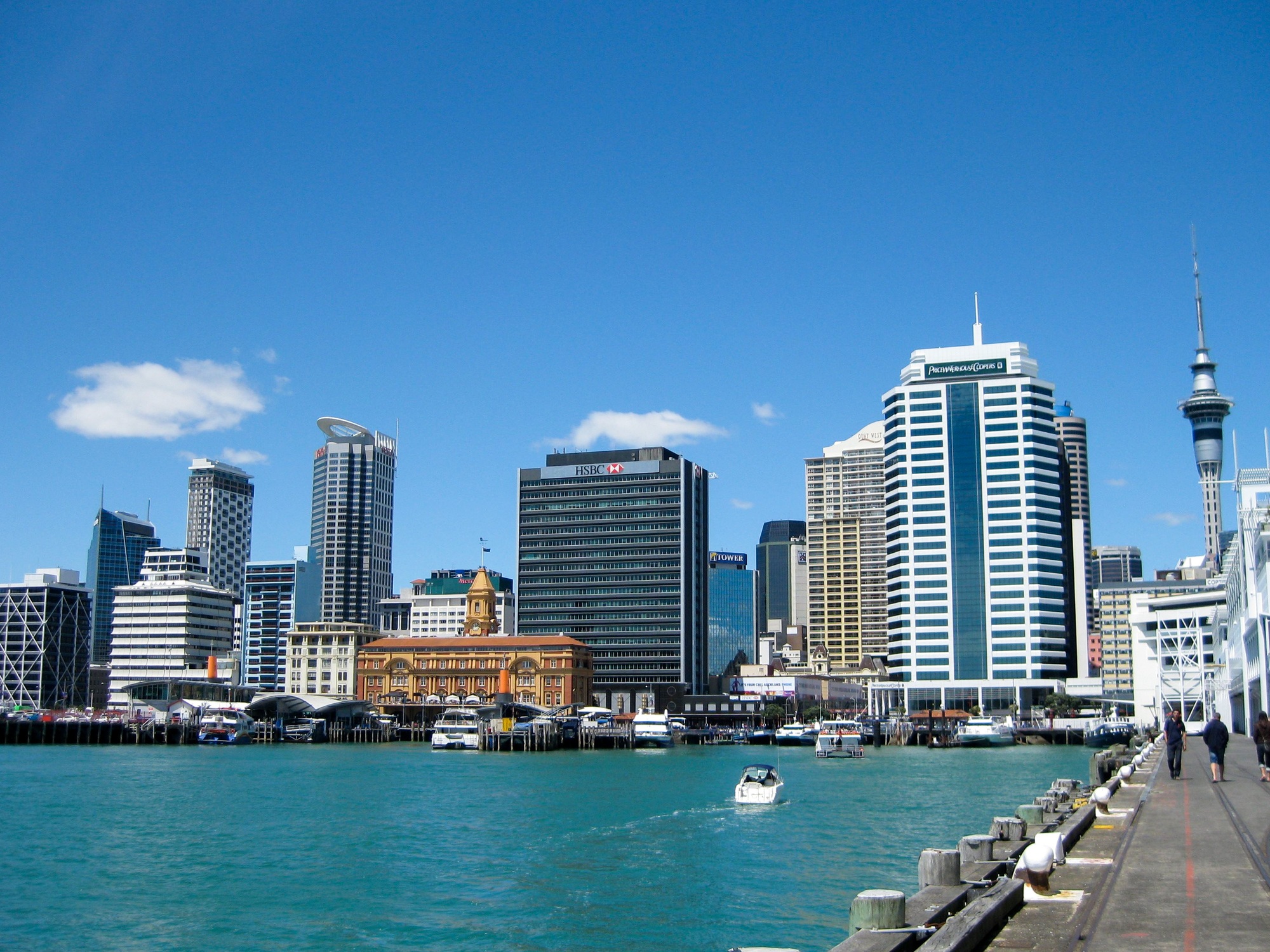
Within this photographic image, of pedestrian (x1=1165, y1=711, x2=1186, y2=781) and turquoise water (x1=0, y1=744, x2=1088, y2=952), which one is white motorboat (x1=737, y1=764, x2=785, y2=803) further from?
pedestrian (x1=1165, y1=711, x2=1186, y2=781)

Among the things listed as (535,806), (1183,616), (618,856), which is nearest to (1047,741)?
(1183,616)

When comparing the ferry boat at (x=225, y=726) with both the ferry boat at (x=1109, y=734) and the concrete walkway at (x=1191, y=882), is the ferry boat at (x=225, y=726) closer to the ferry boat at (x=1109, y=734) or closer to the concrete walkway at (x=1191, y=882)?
the ferry boat at (x=1109, y=734)

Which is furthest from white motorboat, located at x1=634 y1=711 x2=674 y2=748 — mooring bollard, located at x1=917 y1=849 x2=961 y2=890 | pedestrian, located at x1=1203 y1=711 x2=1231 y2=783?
mooring bollard, located at x1=917 y1=849 x2=961 y2=890

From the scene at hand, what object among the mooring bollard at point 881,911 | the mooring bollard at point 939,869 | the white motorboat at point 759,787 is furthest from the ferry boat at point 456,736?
the mooring bollard at point 881,911

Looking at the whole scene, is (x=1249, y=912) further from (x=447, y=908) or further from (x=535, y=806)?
(x=535, y=806)

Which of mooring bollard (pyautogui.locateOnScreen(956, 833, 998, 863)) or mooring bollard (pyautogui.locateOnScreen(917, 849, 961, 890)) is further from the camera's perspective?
mooring bollard (pyautogui.locateOnScreen(956, 833, 998, 863))

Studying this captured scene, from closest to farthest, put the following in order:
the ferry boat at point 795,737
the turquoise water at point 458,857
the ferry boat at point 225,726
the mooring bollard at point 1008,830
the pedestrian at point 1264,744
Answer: the mooring bollard at point 1008,830
the turquoise water at point 458,857
the pedestrian at point 1264,744
the ferry boat at point 225,726
the ferry boat at point 795,737

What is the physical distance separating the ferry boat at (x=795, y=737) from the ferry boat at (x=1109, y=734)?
37.3m

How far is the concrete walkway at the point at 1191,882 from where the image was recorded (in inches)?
631

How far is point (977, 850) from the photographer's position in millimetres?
21391

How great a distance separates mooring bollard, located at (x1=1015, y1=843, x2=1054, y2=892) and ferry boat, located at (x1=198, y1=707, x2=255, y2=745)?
16651 centimetres

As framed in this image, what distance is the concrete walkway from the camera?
1602 centimetres

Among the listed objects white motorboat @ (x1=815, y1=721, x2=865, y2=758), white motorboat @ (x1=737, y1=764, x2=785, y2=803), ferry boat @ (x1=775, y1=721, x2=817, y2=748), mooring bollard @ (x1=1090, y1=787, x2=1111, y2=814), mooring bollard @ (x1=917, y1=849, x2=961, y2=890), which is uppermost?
mooring bollard @ (x1=917, y1=849, x2=961, y2=890)

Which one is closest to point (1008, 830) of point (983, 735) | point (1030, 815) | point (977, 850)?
point (1030, 815)
